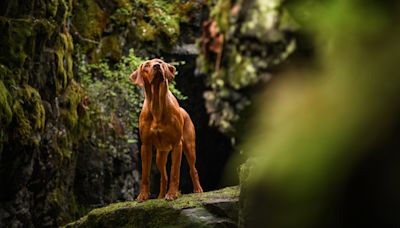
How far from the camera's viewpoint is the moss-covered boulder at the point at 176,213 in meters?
6.41

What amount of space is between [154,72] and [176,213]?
1.83 metres

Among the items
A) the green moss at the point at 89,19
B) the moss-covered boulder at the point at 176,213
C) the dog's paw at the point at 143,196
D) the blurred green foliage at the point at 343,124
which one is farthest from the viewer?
the green moss at the point at 89,19

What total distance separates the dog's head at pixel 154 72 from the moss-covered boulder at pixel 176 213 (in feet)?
5.25

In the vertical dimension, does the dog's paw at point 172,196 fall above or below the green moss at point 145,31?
below

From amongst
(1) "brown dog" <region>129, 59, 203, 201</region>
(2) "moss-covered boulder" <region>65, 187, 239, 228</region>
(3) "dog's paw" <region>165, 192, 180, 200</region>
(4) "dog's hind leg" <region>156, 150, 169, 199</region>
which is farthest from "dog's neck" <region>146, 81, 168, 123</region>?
(2) "moss-covered boulder" <region>65, 187, 239, 228</region>

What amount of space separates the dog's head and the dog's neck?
9 cm

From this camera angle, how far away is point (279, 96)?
6.86ft

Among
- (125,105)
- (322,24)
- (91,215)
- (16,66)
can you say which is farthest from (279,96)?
(125,105)

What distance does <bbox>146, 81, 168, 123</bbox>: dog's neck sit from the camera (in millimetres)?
7309

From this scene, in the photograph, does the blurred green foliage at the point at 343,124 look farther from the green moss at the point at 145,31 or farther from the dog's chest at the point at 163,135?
the green moss at the point at 145,31

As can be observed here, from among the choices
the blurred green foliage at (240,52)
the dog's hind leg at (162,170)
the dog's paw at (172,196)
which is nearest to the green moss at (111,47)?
the dog's hind leg at (162,170)

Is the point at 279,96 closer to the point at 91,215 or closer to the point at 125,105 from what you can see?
the point at 91,215

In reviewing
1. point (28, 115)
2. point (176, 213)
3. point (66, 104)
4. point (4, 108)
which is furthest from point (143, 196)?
point (66, 104)

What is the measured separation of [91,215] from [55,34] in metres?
3.31
